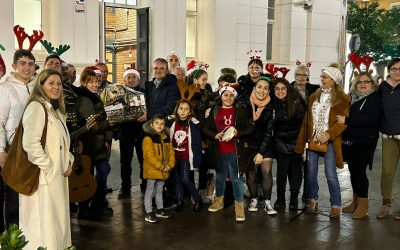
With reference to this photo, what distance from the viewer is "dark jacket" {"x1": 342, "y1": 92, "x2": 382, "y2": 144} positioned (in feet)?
19.1

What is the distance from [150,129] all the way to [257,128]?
1.41 m

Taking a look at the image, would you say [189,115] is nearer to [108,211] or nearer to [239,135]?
[239,135]

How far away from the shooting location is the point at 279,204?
257 inches

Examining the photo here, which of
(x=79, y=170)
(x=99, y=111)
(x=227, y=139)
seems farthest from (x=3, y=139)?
(x=227, y=139)

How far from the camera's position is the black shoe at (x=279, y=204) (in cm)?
648

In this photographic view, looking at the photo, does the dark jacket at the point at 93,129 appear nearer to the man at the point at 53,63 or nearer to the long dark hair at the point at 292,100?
the man at the point at 53,63

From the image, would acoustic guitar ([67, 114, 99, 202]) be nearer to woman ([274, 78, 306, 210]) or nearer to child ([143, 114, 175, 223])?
child ([143, 114, 175, 223])

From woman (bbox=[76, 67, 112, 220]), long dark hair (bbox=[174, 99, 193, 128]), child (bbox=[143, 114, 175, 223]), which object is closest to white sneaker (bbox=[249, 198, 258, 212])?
child (bbox=[143, 114, 175, 223])

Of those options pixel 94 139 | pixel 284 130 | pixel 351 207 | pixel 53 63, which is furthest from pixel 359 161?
pixel 53 63

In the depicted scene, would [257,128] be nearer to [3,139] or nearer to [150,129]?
[150,129]

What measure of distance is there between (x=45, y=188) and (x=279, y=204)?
11.8 ft

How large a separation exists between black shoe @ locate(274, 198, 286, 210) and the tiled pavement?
0.23 meters

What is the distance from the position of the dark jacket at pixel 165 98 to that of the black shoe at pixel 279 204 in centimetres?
198

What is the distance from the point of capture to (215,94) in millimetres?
6492
